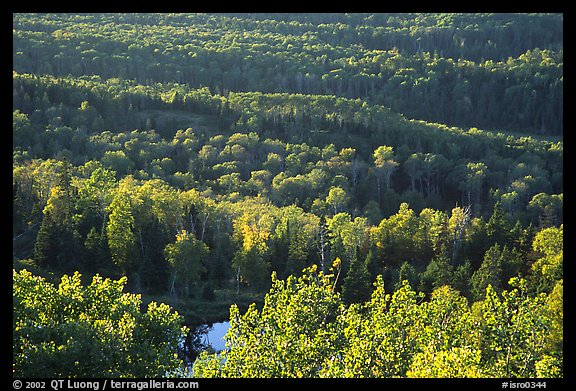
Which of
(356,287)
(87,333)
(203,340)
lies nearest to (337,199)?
(356,287)

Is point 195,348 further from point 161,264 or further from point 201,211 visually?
point 201,211

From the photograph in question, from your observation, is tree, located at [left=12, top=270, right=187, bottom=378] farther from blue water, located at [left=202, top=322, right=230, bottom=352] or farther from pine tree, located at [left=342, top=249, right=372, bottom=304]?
pine tree, located at [left=342, top=249, right=372, bottom=304]

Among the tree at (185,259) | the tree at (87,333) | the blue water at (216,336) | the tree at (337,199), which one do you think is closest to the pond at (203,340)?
the blue water at (216,336)

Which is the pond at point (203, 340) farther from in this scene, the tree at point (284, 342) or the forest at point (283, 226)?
the tree at point (284, 342)

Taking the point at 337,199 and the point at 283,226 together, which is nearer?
the point at 283,226

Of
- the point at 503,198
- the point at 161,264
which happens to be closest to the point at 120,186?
the point at 161,264

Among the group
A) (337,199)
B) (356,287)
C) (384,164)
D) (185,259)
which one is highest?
(356,287)

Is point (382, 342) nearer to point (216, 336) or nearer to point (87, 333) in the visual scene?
point (87, 333)
